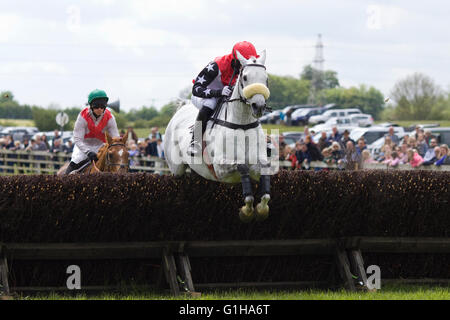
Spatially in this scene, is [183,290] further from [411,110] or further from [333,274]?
[411,110]

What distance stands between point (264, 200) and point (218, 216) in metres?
0.69

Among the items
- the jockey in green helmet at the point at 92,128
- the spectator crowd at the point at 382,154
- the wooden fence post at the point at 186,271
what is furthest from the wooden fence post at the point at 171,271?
the spectator crowd at the point at 382,154

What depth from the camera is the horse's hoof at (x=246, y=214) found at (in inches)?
350

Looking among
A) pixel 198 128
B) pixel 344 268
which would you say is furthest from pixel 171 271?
pixel 344 268

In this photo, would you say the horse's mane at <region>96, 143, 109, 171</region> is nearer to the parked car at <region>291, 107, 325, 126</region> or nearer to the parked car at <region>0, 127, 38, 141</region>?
the parked car at <region>0, 127, 38, 141</region>

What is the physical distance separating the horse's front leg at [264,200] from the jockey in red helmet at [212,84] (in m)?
0.99

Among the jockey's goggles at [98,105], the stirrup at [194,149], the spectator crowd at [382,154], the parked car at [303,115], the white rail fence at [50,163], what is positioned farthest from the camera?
the parked car at [303,115]

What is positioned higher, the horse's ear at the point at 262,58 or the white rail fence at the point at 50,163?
the horse's ear at the point at 262,58

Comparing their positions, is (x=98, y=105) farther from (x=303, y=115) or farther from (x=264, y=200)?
(x=303, y=115)

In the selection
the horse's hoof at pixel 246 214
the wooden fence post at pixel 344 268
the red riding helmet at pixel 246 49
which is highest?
the red riding helmet at pixel 246 49

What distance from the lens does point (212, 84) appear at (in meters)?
9.86

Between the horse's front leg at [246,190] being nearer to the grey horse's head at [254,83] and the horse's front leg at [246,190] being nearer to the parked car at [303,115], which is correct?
the grey horse's head at [254,83]

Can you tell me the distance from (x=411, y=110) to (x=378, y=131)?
4341 cm

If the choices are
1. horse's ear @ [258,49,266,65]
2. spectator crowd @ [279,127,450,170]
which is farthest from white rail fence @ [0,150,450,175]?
horse's ear @ [258,49,266,65]
